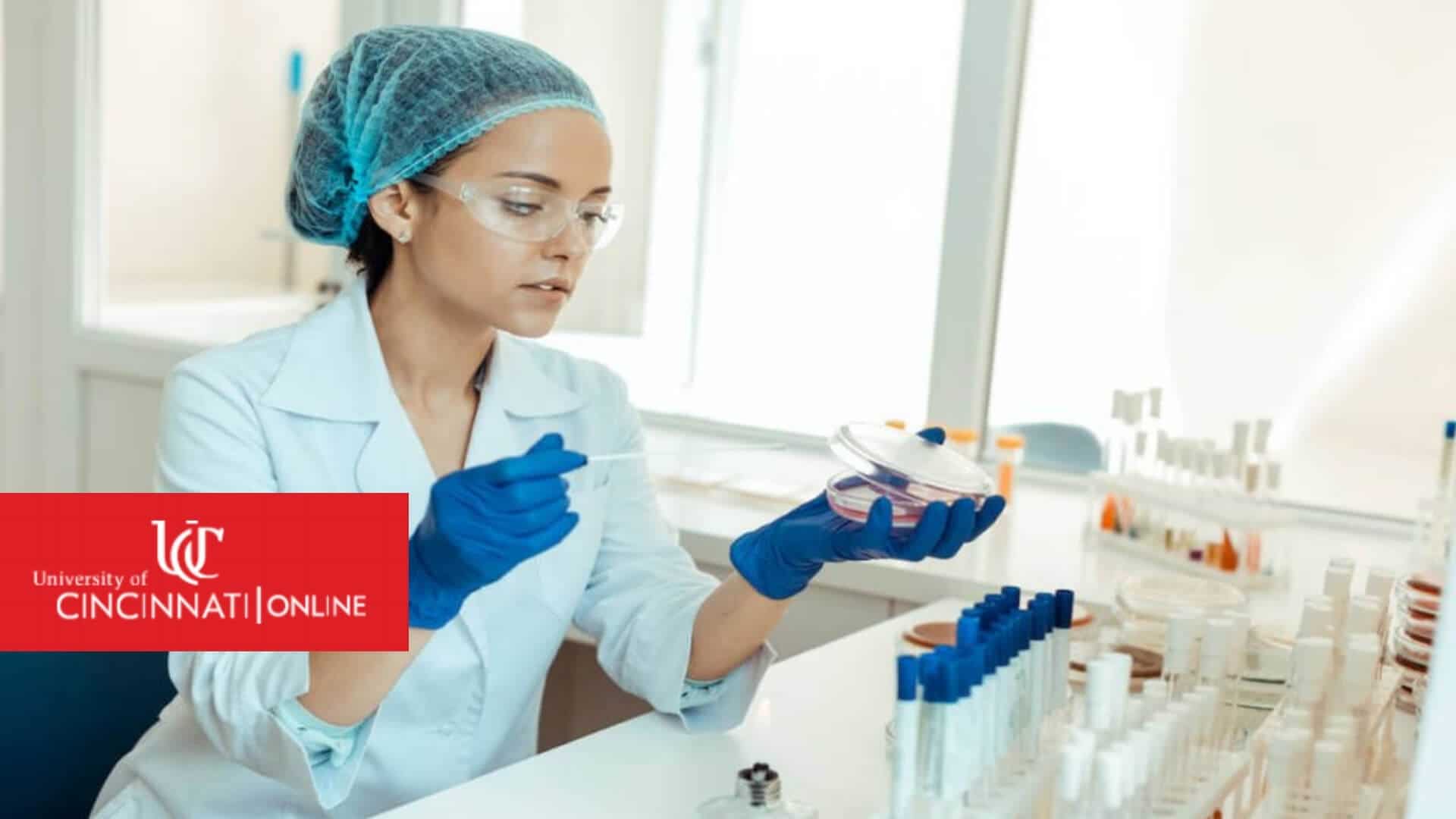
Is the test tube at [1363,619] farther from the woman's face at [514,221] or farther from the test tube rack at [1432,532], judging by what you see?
the woman's face at [514,221]

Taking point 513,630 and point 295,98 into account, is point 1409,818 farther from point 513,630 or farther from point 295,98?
point 295,98

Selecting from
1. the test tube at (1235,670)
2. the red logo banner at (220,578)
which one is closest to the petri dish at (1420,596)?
the test tube at (1235,670)

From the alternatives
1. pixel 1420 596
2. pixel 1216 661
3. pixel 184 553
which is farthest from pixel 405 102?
pixel 1420 596

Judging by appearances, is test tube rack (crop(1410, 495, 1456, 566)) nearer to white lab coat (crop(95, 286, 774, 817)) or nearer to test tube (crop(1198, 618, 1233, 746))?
test tube (crop(1198, 618, 1233, 746))

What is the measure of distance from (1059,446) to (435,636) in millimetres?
1335

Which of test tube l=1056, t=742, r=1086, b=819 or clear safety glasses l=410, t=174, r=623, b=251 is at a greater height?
clear safety glasses l=410, t=174, r=623, b=251

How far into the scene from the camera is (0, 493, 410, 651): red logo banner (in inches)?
53.2

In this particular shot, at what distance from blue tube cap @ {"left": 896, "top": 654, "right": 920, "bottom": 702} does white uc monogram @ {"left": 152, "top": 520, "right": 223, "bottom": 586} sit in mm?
774

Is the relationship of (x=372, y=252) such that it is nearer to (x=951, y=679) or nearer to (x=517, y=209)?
(x=517, y=209)

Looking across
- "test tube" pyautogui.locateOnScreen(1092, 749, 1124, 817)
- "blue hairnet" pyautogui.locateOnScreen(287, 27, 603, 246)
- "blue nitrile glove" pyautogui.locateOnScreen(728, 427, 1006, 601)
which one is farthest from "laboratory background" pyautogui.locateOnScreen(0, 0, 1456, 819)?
"blue hairnet" pyautogui.locateOnScreen(287, 27, 603, 246)

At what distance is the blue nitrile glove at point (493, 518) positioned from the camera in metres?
1.13

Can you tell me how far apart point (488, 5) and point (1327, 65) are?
59.1 inches

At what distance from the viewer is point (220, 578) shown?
1.50 meters

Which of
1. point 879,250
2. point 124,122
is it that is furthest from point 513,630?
point 124,122
